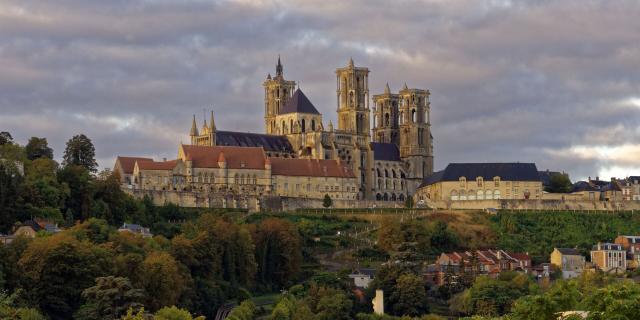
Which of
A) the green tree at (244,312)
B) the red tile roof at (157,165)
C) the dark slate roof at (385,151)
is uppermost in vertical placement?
the dark slate roof at (385,151)

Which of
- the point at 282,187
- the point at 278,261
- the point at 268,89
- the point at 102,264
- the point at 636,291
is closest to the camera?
the point at 636,291

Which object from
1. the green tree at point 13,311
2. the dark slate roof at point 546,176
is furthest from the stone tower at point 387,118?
the green tree at point 13,311

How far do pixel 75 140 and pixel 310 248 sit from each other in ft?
64.3

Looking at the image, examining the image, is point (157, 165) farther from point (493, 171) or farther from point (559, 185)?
point (559, 185)

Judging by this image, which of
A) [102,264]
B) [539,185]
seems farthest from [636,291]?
[539,185]

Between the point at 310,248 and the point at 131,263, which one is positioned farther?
the point at 310,248

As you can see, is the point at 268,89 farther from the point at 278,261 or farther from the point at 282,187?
the point at 278,261

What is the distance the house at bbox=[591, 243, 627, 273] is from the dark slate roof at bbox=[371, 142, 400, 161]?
1394 inches

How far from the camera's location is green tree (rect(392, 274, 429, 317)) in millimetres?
93375

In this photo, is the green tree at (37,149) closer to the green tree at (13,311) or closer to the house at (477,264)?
the house at (477,264)

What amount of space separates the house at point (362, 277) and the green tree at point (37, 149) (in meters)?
25.0

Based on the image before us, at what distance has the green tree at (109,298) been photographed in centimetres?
7631

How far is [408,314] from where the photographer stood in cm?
9262

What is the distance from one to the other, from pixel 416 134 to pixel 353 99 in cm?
701
